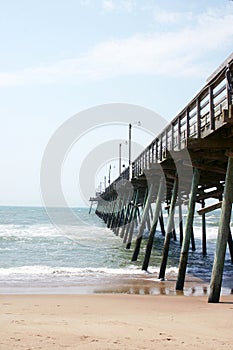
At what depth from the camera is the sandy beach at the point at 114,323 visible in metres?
4.75

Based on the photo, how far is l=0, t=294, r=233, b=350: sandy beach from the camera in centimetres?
475

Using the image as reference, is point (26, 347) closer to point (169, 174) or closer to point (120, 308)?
point (120, 308)

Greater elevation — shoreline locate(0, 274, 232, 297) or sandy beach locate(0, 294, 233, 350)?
sandy beach locate(0, 294, 233, 350)

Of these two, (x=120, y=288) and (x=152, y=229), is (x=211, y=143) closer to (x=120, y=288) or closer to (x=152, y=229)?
(x=120, y=288)

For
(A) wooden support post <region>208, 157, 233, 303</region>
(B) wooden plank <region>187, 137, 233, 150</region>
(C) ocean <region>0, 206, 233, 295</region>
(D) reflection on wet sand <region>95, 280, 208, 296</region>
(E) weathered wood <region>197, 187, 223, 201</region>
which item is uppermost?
(B) wooden plank <region>187, 137, 233, 150</region>

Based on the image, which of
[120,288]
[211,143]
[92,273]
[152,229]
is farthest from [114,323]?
[152,229]

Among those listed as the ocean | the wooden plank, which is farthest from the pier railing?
the ocean

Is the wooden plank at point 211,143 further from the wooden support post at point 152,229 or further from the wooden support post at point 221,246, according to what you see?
the wooden support post at point 152,229

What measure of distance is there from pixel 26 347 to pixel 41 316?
2135 millimetres

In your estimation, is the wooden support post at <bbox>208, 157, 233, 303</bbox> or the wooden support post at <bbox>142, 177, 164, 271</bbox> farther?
the wooden support post at <bbox>142, 177, 164, 271</bbox>

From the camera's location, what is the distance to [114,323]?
5926 millimetres

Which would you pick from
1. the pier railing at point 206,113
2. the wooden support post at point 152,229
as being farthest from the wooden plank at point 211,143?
the wooden support post at point 152,229

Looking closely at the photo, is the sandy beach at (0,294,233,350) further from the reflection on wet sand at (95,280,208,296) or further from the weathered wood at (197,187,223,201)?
the weathered wood at (197,187,223,201)

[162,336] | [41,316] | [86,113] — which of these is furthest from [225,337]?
[86,113]
